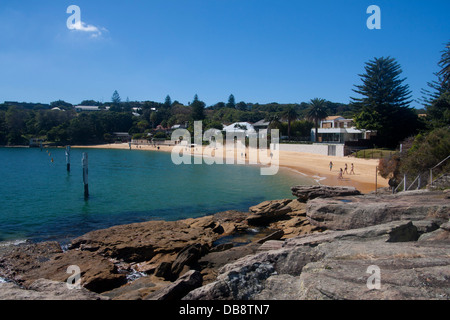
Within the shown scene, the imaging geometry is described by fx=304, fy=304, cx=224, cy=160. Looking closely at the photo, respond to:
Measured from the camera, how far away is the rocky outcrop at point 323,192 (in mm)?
17500

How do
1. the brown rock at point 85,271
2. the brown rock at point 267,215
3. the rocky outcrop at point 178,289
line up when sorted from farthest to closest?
the brown rock at point 267,215, the brown rock at point 85,271, the rocky outcrop at point 178,289

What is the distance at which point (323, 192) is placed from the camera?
713 inches

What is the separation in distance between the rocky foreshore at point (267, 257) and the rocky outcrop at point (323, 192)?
6 centimetres

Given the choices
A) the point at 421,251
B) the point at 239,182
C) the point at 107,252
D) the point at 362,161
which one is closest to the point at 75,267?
the point at 107,252

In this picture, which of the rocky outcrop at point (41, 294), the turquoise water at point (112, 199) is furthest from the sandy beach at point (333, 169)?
the rocky outcrop at point (41, 294)

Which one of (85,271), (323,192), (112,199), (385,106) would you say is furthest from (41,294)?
(385,106)

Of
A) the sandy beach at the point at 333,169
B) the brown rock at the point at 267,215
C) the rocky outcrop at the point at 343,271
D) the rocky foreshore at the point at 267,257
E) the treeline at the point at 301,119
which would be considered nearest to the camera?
the rocky outcrop at the point at 343,271

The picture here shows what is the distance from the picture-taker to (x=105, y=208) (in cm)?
2309

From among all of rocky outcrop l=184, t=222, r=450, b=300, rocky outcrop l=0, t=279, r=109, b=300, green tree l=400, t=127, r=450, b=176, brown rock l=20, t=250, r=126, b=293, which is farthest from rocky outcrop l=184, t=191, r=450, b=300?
green tree l=400, t=127, r=450, b=176

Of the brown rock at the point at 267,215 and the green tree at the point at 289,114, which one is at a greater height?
the green tree at the point at 289,114

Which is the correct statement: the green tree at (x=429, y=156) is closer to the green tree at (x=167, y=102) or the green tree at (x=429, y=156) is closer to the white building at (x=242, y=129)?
the white building at (x=242, y=129)

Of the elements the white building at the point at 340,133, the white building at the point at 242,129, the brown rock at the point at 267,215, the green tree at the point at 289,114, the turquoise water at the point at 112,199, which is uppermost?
the green tree at the point at 289,114

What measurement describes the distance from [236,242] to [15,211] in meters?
17.1

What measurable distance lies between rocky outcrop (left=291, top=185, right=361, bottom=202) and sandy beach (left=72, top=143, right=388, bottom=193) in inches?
418
